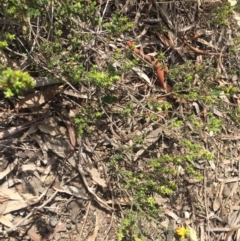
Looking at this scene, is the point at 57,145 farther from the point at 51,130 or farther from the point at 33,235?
the point at 33,235

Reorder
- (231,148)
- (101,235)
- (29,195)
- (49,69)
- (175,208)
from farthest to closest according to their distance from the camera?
(231,148) < (175,208) < (101,235) < (29,195) < (49,69)

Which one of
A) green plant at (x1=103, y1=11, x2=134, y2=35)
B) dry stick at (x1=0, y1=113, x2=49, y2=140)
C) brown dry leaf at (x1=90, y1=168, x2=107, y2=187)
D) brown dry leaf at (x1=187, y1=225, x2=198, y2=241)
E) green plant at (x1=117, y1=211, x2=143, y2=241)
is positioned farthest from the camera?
brown dry leaf at (x1=187, y1=225, x2=198, y2=241)

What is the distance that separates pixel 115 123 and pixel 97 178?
37cm

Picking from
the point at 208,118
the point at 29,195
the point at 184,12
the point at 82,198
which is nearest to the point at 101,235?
the point at 82,198

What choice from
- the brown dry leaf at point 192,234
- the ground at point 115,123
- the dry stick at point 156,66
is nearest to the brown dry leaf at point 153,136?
the ground at point 115,123

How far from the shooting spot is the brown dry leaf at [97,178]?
2.75 meters

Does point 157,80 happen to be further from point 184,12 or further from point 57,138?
point 57,138

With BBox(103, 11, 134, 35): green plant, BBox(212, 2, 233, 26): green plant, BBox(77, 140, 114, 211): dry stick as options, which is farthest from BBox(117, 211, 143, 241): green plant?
BBox(212, 2, 233, 26): green plant

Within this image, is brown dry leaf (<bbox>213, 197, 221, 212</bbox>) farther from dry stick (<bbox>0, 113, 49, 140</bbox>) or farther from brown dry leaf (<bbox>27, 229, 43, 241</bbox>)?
dry stick (<bbox>0, 113, 49, 140</bbox>)

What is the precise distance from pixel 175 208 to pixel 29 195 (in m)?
1.04

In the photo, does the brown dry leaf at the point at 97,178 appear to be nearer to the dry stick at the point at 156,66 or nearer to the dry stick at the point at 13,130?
the dry stick at the point at 13,130

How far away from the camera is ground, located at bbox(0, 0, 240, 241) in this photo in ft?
8.21

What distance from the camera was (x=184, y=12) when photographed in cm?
304

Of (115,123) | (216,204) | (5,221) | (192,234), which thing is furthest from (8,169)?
(216,204)
